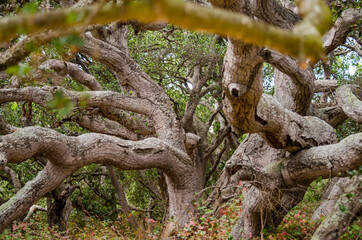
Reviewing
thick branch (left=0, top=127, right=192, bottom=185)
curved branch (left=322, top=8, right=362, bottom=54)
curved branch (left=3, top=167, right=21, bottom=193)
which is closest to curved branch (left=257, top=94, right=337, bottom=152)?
curved branch (left=322, top=8, right=362, bottom=54)

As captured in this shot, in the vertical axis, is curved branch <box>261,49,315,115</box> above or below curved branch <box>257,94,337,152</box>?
above

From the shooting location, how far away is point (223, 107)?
3.76 meters

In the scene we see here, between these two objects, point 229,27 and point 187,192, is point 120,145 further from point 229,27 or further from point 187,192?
point 229,27

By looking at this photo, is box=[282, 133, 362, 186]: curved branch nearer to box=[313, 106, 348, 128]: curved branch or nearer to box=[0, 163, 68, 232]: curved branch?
box=[313, 106, 348, 128]: curved branch

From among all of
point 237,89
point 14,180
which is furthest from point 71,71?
point 237,89

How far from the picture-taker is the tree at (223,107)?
105 cm

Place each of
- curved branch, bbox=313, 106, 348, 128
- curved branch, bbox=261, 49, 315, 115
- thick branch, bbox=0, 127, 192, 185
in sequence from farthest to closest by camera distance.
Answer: curved branch, bbox=313, 106, 348, 128, curved branch, bbox=261, 49, 315, 115, thick branch, bbox=0, 127, 192, 185

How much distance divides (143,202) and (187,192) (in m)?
7.34

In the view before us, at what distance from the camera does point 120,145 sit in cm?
578

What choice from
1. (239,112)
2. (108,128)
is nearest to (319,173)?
(239,112)

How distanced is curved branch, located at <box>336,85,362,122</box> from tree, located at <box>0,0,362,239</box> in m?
0.02

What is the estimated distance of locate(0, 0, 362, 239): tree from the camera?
105cm

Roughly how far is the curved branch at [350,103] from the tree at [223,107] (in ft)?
0.06

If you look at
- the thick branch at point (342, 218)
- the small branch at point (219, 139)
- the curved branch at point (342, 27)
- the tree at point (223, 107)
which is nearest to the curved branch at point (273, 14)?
the tree at point (223, 107)
